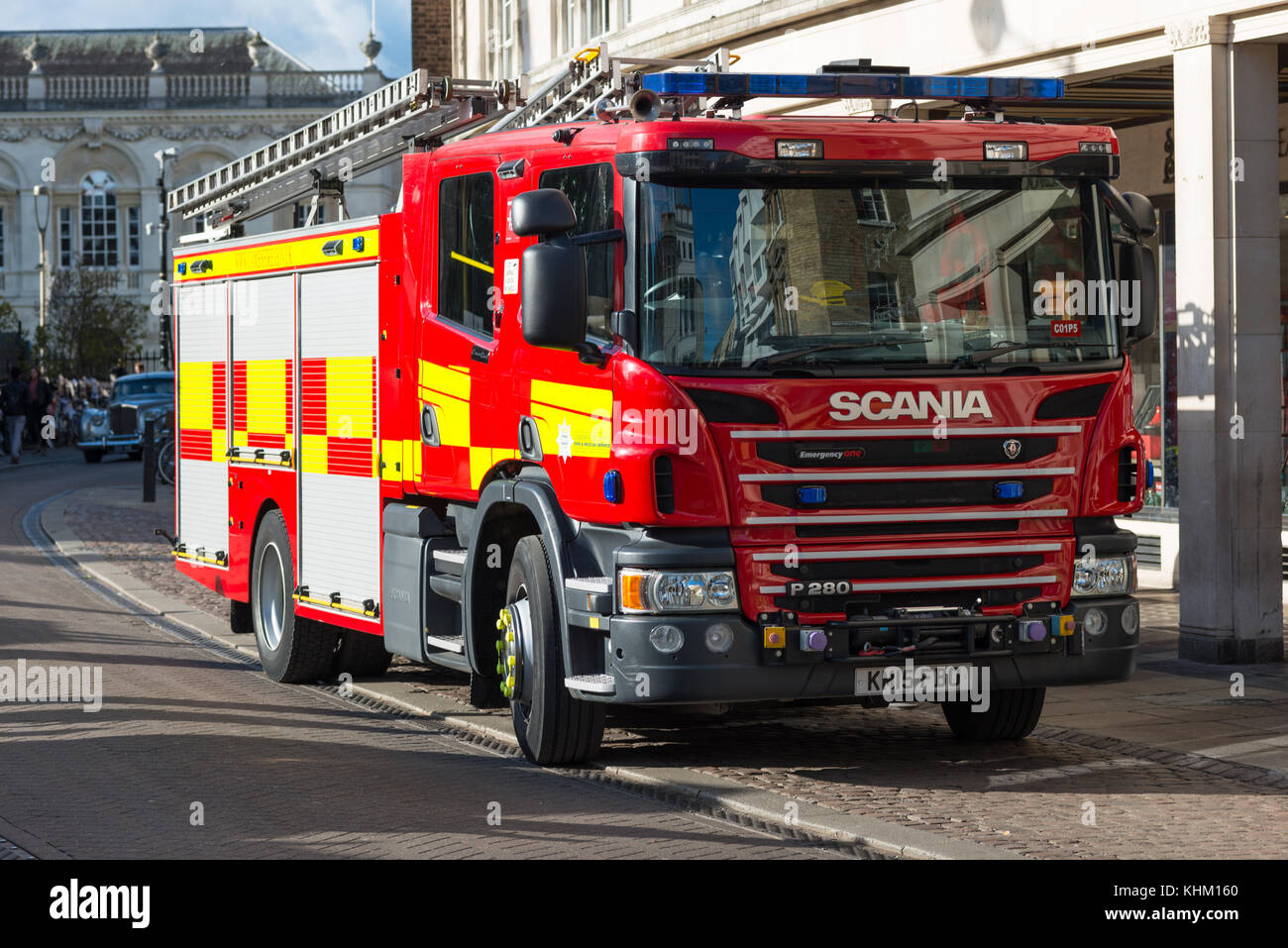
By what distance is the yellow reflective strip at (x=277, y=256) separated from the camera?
10641 mm

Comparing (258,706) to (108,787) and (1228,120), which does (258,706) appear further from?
(1228,120)

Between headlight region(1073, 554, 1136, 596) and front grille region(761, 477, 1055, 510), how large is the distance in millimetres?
430

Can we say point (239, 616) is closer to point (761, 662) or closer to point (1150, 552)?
point (761, 662)

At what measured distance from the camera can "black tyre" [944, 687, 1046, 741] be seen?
9.45 meters

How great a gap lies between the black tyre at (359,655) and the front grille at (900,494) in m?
4.47

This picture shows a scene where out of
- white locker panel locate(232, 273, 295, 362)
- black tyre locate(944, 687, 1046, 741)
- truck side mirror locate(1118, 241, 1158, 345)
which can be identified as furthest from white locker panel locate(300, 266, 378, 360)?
truck side mirror locate(1118, 241, 1158, 345)

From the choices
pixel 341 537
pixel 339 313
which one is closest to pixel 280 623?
pixel 341 537

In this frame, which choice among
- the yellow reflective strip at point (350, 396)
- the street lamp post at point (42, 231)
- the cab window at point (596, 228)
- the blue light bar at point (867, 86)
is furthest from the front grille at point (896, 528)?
the street lamp post at point (42, 231)

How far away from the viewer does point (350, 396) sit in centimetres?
1086

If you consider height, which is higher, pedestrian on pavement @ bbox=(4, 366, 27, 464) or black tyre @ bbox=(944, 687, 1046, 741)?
pedestrian on pavement @ bbox=(4, 366, 27, 464)

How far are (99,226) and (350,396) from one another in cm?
7389

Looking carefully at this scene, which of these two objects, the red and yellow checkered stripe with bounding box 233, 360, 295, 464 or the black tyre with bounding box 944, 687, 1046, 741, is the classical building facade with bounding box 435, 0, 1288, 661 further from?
the red and yellow checkered stripe with bounding box 233, 360, 295, 464

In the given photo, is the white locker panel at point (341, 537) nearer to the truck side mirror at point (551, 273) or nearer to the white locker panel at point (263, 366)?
the white locker panel at point (263, 366)
